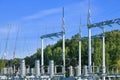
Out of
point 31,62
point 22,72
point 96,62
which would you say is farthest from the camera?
point 31,62

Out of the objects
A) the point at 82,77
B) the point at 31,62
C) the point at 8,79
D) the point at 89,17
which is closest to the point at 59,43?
the point at 31,62

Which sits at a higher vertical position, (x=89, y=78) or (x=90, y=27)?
(x=90, y=27)

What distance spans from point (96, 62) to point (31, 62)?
60.8ft

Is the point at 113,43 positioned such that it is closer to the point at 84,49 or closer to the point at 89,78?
the point at 84,49

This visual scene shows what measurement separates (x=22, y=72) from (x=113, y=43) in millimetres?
48429

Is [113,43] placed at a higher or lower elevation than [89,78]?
higher

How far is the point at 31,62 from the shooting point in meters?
78.4

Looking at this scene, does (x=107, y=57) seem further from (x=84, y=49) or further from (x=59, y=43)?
(x=59, y=43)

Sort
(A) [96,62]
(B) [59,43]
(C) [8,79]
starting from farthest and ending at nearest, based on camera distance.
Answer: (B) [59,43]
(A) [96,62]
(C) [8,79]

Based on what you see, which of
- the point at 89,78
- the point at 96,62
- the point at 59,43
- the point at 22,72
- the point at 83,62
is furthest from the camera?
the point at 59,43

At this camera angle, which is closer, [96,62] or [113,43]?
[96,62]

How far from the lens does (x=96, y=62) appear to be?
6412 centimetres

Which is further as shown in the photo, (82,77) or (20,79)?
(20,79)

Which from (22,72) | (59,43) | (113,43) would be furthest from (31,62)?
(22,72)
